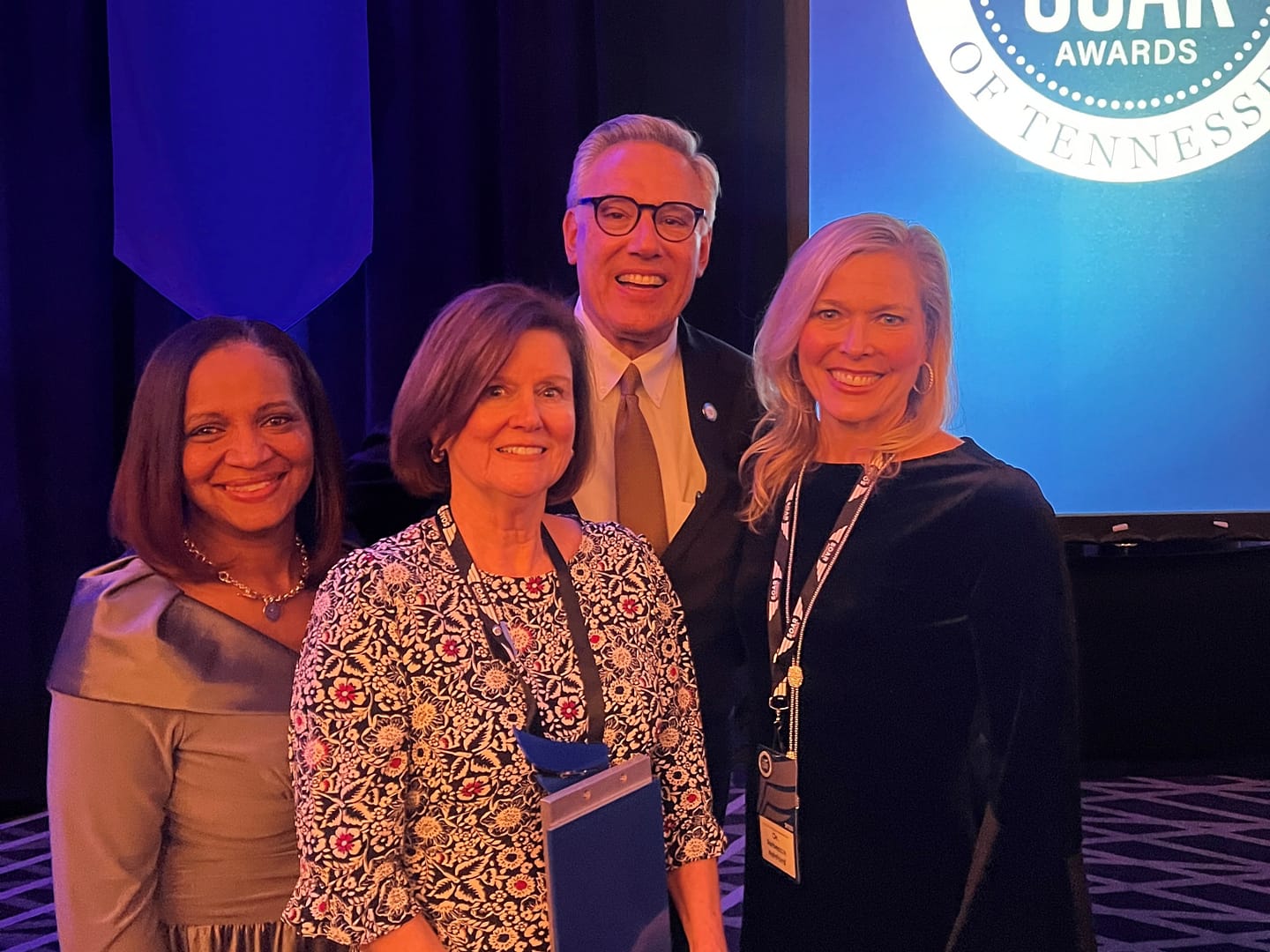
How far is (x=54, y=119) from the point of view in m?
4.05

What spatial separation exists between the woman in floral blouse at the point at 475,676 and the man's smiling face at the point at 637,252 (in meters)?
0.66

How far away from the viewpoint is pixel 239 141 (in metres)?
4.06

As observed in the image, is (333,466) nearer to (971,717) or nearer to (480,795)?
(480,795)

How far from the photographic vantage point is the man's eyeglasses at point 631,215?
226 cm

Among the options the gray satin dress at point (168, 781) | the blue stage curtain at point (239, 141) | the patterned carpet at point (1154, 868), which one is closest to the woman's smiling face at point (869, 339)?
the gray satin dress at point (168, 781)

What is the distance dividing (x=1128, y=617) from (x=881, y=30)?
2.37 m

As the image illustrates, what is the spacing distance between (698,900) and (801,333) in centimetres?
95

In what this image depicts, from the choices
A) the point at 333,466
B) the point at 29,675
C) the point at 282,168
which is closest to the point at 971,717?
the point at 333,466

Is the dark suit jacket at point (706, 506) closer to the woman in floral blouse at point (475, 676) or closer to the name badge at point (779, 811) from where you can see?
the name badge at point (779, 811)

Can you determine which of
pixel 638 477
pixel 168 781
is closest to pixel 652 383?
pixel 638 477

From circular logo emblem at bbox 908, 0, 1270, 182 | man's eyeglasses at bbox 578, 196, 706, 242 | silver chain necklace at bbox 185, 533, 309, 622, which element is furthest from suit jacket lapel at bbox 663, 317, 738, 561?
circular logo emblem at bbox 908, 0, 1270, 182

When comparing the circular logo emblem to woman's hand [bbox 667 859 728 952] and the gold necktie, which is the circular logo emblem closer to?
the gold necktie

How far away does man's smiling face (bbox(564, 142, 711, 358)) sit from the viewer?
7.39 feet

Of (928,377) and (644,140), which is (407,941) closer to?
(928,377)
